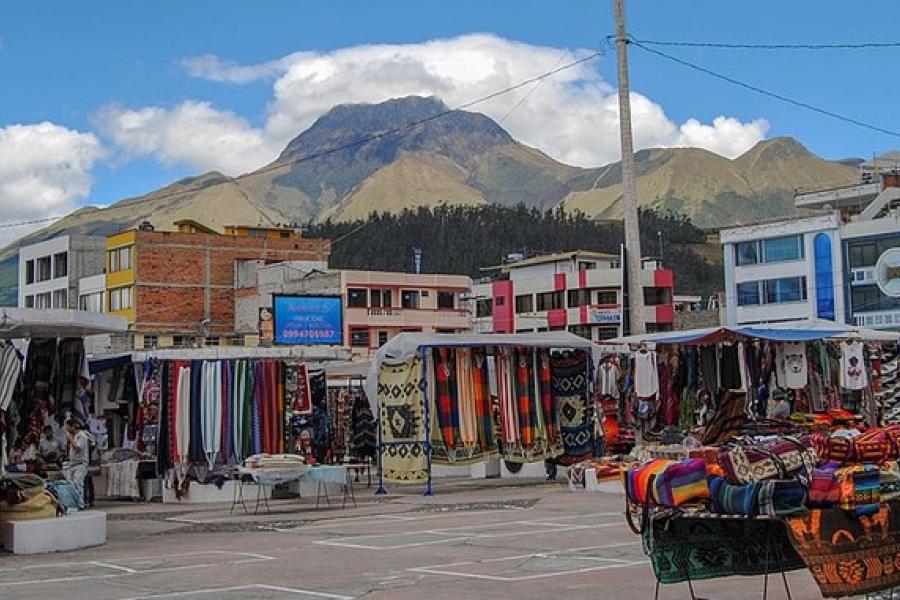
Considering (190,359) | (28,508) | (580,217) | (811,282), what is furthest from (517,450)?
(580,217)

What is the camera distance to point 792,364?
21250mm

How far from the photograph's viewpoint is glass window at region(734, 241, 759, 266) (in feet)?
210

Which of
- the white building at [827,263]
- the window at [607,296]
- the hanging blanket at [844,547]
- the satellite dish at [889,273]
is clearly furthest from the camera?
Result: the window at [607,296]

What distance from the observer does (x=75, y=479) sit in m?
18.4

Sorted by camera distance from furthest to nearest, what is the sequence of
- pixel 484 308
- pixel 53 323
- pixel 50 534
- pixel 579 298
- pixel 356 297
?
1. pixel 484 308
2. pixel 579 298
3. pixel 356 297
4. pixel 53 323
5. pixel 50 534

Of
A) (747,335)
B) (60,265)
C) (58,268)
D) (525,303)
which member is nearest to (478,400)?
(747,335)

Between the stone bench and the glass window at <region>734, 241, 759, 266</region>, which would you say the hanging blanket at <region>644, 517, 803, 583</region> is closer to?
the stone bench

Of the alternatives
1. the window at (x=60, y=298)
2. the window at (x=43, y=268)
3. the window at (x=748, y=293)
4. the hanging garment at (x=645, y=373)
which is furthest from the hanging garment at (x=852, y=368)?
the window at (x=43, y=268)

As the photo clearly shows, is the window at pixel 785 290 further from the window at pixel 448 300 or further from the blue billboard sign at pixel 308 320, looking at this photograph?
the blue billboard sign at pixel 308 320

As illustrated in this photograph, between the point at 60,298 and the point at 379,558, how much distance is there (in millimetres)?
75726

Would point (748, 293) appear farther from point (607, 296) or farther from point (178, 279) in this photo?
point (178, 279)

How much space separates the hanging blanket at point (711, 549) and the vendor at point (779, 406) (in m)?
11.8

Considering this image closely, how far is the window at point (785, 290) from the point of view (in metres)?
61.5

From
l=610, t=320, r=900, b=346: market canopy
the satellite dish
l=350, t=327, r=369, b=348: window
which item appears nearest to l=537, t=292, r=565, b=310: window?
l=350, t=327, r=369, b=348: window
